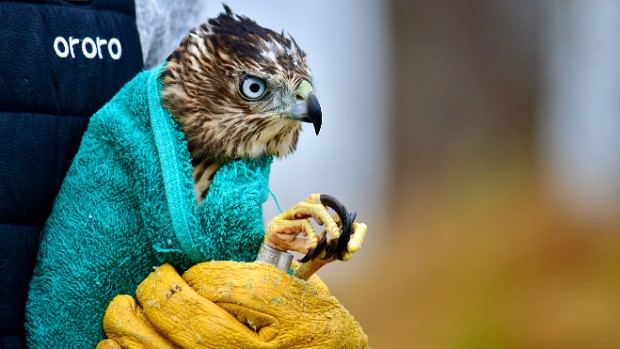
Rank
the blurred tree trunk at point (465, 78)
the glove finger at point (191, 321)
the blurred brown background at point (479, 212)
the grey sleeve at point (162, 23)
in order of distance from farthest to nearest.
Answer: the blurred tree trunk at point (465, 78)
the blurred brown background at point (479, 212)
the grey sleeve at point (162, 23)
the glove finger at point (191, 321)

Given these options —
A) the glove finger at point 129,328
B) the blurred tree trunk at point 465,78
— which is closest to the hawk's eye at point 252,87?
the glove finger at point 129,328

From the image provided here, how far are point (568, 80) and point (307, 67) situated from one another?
4794 mm

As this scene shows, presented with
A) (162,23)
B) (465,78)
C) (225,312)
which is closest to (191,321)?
(225,312)

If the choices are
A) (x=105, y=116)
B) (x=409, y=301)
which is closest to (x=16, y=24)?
(x=105, y=116)

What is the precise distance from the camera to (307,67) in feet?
4.05

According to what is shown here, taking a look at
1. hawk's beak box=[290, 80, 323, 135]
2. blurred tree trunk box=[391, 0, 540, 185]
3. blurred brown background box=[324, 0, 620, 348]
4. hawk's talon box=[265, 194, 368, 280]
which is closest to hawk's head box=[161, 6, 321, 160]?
hawk's beak box=[290, 80, 323, 135]

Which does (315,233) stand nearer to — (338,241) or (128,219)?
(338,241)

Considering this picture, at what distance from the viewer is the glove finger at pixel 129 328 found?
105 centimetres

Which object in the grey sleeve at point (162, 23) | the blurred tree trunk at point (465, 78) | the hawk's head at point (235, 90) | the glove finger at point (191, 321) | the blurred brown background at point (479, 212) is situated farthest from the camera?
the blurred tree trunk at point (465, 78)

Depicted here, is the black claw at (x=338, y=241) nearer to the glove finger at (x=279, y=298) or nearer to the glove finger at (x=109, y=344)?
the glove finger at (x=279, y=298)

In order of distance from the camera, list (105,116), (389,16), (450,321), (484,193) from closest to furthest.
Answer: 1. (105,116)
2. (450,321)
3. (484,193)
4. (389,16)

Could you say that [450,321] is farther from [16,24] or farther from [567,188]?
[16,24]

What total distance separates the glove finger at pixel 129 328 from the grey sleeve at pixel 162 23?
401mm

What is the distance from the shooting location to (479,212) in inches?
167
